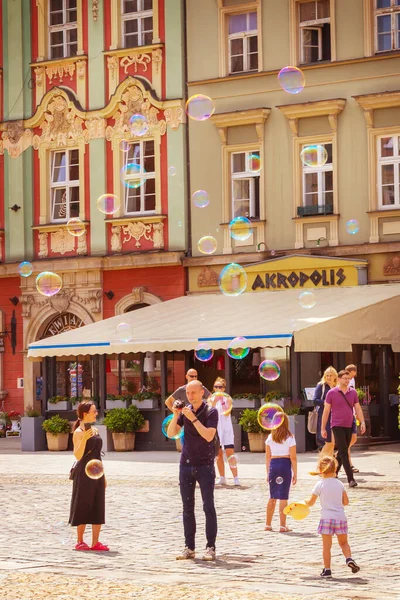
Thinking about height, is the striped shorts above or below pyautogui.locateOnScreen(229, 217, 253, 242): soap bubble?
below

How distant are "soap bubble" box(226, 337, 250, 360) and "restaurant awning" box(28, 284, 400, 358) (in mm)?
231

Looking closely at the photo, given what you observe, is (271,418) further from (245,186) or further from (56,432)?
(245,186)

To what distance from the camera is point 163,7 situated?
1222 inches

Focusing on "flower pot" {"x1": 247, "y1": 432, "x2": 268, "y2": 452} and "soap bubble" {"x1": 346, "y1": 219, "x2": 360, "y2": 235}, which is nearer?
"flower pot" {"x1": 247, "y1": 432, "x2": 268, "y2": 452}

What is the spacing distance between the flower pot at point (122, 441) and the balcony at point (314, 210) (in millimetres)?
6179

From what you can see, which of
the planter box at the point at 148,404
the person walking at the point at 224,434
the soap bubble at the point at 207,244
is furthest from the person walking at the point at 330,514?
the soap bubble at the point at 207,244

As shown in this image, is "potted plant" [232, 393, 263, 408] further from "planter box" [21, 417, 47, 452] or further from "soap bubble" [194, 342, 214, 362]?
"planter box" [21, 417, 47, 452]

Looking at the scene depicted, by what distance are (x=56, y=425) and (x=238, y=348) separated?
5.14 meters

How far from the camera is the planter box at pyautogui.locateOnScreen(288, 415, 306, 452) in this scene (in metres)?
24.9

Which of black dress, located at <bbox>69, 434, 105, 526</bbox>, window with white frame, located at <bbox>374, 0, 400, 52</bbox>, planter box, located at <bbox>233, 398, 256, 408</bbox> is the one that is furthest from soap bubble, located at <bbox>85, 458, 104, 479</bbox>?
window with white frame, located at <bbox>374, 0, 400, 52</bbox>

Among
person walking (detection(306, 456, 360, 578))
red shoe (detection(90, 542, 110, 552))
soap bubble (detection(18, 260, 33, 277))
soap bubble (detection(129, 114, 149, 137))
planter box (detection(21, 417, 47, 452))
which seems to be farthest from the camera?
soap bubble (detection(18, 260, 33, 277))

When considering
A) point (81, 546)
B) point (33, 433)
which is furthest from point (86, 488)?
point (33, 433)

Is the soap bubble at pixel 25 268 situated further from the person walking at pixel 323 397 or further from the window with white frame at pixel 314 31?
the person walking at pixel 323 397

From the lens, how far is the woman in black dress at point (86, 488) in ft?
40.7
